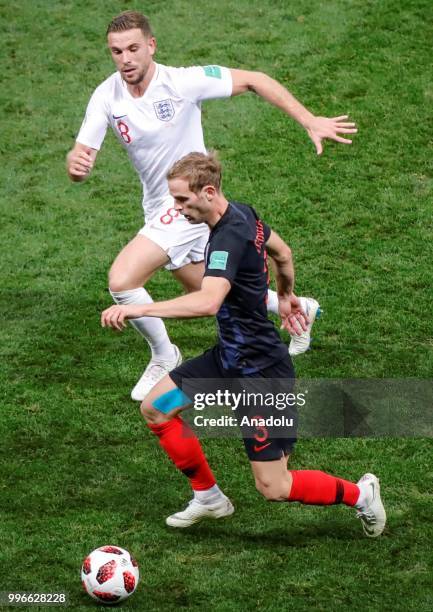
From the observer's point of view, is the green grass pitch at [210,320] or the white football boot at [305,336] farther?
the white football boot at [305,336]

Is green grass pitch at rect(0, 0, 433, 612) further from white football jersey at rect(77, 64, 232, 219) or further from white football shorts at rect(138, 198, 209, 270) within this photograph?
white football jersey at rect(77, 64, 232, 219)

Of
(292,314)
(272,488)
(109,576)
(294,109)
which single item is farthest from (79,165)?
(109,576)

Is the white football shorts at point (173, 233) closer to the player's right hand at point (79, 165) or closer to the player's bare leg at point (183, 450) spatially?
the player's right hand at point (79, 165)

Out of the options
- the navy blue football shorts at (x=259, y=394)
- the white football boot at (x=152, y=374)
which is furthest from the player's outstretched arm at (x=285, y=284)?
the white football boot at (x=152, y=374)

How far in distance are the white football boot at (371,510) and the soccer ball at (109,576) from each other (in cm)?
139

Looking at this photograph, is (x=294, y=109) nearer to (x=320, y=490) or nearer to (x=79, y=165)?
(x=79, y=165)

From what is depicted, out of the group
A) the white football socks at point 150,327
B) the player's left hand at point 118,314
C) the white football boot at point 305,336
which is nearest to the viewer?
the player's left hand at point 118,314

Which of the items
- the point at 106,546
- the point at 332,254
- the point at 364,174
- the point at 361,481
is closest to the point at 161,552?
the point at 106,546

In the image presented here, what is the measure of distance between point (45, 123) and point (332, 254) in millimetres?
3902

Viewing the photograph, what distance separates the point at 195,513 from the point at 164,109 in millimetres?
2961

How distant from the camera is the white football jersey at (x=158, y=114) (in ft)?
29.0

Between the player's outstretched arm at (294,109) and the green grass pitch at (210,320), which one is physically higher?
the player's outstretched arm at (294,109)

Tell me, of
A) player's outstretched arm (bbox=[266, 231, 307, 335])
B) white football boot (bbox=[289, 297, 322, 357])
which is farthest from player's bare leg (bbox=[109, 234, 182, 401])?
player's outstretched arm (bbox=[266, 231, 307, 335])

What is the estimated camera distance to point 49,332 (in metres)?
10.0
